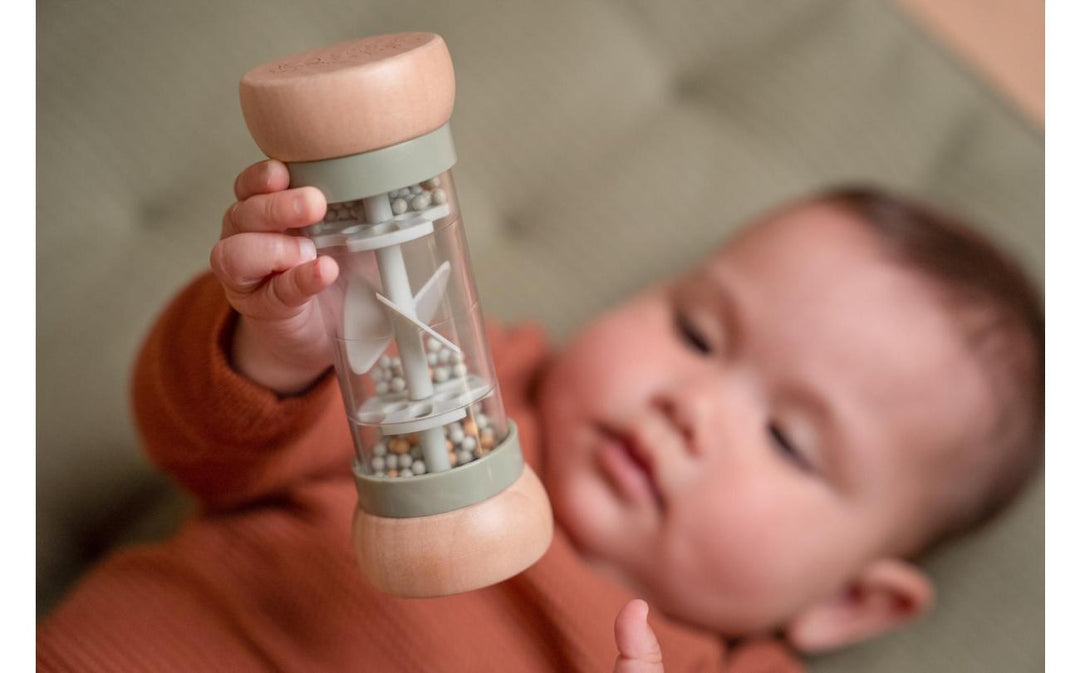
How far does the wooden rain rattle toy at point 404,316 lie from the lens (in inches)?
19.6

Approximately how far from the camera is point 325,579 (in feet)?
2.53

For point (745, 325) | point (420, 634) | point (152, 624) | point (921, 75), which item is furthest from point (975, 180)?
point (152, 624)

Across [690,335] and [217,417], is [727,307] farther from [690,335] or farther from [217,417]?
[217,417]

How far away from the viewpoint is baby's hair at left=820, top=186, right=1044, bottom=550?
0.91m

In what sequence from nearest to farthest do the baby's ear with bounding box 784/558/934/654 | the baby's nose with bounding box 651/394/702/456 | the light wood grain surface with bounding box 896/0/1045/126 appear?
the baby's nose with bounding box 651/394/702/456
the baby's ear with bounding box 784/558/934/654
the light wood grain surface with bounding box 896/0/1045/126

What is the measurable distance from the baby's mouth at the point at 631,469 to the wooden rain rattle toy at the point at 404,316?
0.24m

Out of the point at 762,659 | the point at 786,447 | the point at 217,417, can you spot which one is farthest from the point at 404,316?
the point at 762,659

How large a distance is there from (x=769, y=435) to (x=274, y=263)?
1.57ft

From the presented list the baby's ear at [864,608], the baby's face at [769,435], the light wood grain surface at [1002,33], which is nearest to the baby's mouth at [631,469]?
the baby's face at [769,435]

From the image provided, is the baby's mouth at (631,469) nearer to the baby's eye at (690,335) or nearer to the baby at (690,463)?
the baby at (690,463)

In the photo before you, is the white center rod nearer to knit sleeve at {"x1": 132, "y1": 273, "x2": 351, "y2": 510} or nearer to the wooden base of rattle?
the wooden base of rattle

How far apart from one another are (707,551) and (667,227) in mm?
434

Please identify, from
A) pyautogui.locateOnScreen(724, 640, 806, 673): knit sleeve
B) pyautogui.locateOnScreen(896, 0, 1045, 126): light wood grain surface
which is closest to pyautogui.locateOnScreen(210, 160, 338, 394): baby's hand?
pyautogui.locateOnScreen(724, 640, 806, 673): knit sleeve

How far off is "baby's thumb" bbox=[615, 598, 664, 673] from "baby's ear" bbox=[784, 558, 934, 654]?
0.35m
